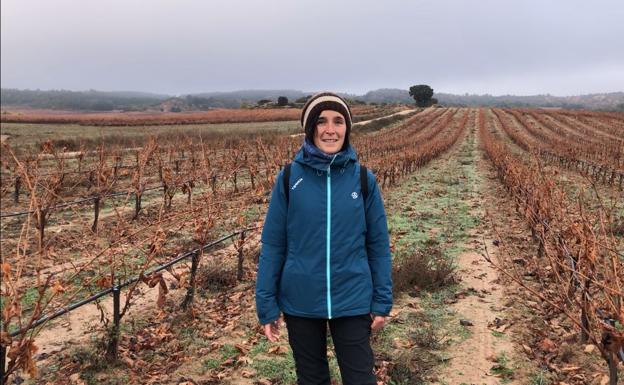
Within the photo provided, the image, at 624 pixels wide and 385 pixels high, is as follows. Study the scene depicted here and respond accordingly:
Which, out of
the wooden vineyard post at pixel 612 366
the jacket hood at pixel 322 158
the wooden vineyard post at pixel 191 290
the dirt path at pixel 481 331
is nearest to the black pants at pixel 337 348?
the jacket hood at pixel 322 158

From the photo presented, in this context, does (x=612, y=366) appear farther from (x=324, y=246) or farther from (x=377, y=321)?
(x=324, y=246)

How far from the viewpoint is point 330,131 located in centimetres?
230

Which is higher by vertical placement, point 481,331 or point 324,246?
point 324,246

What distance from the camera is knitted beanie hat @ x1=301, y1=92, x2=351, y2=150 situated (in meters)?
2.34

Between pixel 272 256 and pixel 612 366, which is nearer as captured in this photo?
pixel 272 256

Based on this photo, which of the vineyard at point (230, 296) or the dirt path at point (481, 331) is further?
the dirt path at point (481, 331)

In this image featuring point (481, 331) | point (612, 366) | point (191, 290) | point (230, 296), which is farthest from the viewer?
point (230, 296)

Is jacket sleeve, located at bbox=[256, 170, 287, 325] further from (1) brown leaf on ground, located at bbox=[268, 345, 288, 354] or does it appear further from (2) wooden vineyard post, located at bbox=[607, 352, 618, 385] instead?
(2) wooden vineyard post, located at bbox=[607, 352, 618, 385]

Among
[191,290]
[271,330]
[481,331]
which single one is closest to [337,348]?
[271,330]

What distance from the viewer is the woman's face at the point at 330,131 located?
2.30m

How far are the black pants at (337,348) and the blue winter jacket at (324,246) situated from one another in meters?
0.06

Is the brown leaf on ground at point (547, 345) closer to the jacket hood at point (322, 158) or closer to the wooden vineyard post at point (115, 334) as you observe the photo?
the jacket hood at point (322, 158)

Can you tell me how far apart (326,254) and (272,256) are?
289 millimetres

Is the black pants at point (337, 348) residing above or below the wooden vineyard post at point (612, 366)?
above
